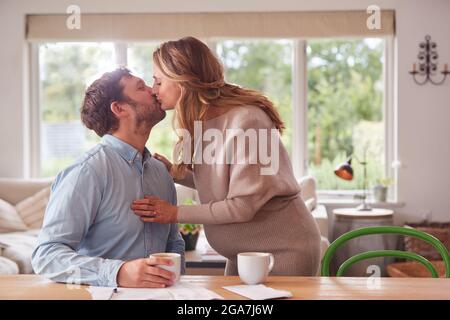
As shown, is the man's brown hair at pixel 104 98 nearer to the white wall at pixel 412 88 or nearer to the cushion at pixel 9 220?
the cushion at pixel 9 220

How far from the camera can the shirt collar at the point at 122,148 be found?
4.81 feet

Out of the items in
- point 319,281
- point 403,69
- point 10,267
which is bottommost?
point 10,267

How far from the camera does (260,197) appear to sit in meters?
1.50

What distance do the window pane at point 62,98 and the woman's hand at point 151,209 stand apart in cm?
373

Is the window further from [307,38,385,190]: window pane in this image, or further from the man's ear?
the man's ear

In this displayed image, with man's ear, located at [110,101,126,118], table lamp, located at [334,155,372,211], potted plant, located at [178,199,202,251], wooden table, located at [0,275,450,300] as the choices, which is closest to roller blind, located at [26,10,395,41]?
table lamp, located at [334,155,372,211]

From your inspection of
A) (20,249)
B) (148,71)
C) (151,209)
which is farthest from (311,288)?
(148,71)

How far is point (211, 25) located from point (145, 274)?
3.72 meters

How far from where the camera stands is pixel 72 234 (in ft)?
4.25

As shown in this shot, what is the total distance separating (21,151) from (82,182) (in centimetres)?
375

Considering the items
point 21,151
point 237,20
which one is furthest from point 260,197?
point 21,151

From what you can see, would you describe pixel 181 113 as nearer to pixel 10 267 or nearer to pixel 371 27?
pixel 10 267

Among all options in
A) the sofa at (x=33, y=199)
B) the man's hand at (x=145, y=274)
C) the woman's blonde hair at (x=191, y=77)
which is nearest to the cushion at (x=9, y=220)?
the sofa at (x=33, y=199)

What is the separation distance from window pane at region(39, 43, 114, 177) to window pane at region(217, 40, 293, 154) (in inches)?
39.3
